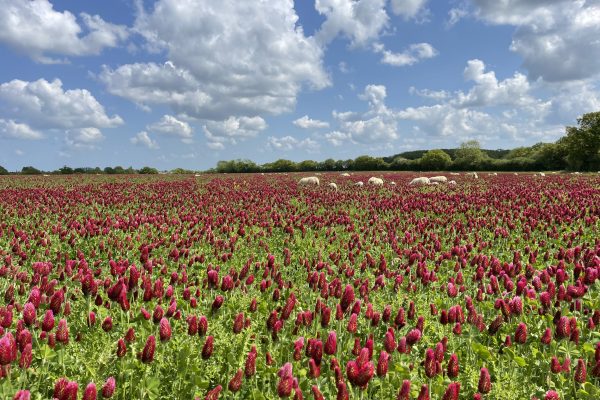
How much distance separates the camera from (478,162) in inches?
4107

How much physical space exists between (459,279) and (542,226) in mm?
7026

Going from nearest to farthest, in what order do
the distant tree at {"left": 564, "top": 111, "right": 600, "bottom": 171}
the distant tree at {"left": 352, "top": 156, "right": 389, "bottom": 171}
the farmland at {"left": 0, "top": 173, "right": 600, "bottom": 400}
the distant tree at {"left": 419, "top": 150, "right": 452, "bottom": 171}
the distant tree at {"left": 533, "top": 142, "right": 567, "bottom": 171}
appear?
the farmland at {"left": 0, "top": 173, "right": 600, "bottom": 400} → the distant tree at {"left": 564, "top": 111, "right": 600, "bottom": 171} → the distant tree at {"left": 533, "top": 142, "right": 567, "bottom": 171} → the distant tree at {"left": 419, "top": 150, "right": 452, "bottom": 171} → the distant tree at {"left": 352, "top": 156, "right": 389, "bottom": 171}

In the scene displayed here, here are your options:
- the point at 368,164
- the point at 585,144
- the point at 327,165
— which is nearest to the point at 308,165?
the point at 327,165

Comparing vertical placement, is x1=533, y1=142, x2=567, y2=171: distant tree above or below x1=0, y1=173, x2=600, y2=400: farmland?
above

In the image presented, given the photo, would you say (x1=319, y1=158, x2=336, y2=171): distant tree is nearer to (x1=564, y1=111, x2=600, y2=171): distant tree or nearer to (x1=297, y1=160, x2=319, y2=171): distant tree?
(x1=297, y1=160, x2=319, y2=171): distant tree

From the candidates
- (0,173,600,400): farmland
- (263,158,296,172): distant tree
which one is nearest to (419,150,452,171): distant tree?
(263,158,296,172): distant tree

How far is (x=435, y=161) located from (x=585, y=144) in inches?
1345

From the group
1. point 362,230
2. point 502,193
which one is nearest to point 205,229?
point 362,230

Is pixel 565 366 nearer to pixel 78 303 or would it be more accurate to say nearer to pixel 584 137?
pixel 78 303

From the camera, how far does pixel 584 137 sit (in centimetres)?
7756

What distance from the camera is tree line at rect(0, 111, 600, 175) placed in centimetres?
7619

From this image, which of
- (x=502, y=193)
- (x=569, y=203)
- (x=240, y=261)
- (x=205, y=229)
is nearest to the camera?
(x=240, y=261)

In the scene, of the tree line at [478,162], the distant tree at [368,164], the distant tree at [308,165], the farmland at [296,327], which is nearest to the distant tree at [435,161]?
the tree line at [478,162]

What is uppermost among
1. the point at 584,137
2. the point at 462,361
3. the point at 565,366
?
the point at 584,137
